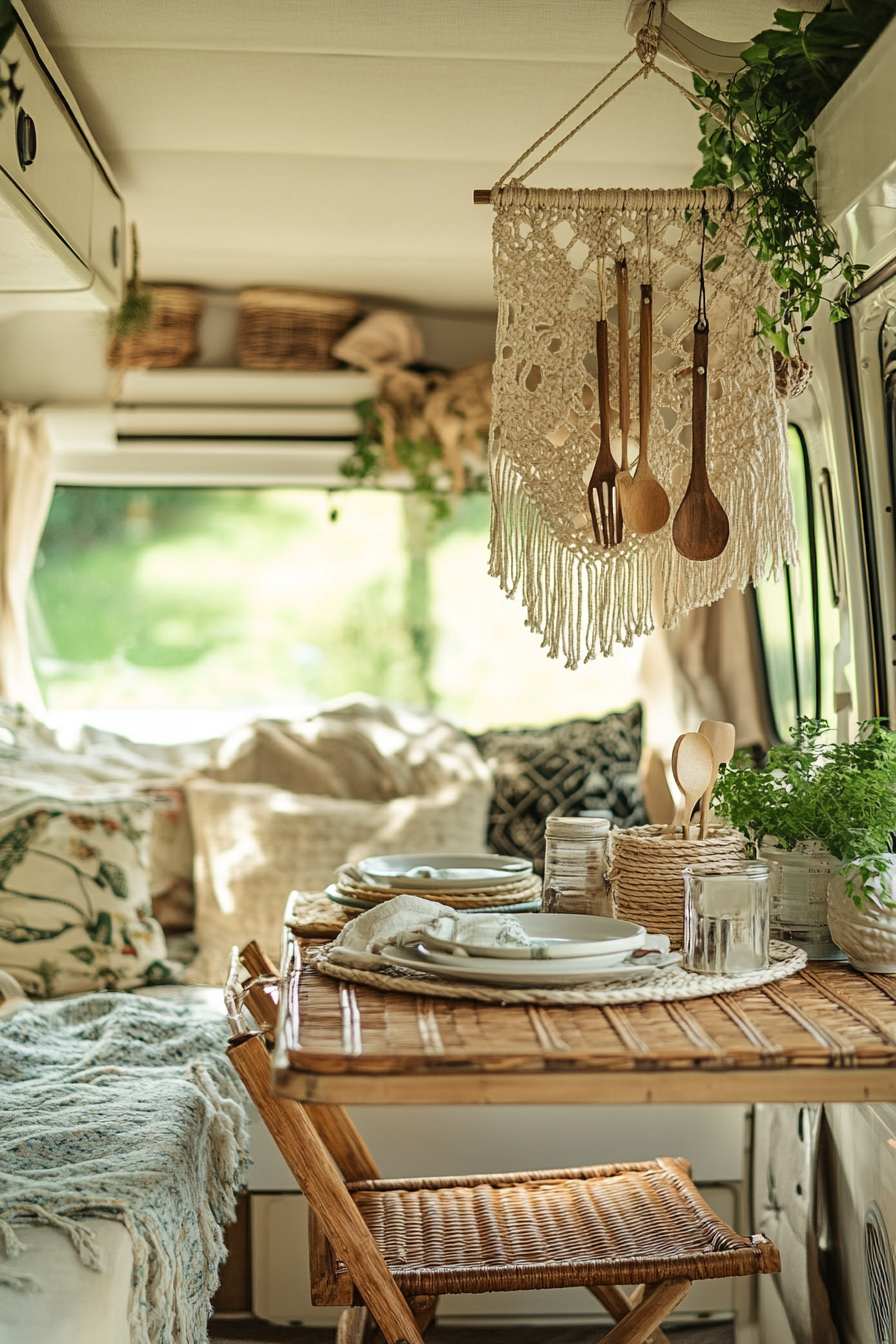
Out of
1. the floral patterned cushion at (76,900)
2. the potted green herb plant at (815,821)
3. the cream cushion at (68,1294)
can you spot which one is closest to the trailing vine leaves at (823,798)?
the potted green herb plant at (815,821)

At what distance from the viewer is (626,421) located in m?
1.69

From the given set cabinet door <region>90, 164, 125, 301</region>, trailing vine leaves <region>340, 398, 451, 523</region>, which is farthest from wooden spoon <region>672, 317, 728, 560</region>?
trailing vine leaves <region>340, 398, 451, 523</region>

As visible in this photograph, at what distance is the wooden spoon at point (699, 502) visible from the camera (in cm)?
167

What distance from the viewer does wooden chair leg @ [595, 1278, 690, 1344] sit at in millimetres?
1684

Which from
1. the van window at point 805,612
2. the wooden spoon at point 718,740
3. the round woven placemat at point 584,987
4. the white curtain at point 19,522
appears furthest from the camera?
the white curtain at point 19,522

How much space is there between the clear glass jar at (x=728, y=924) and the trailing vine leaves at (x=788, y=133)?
0.75 meters

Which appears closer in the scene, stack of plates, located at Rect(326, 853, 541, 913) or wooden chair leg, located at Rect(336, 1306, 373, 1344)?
stack of plates, located at Rect(326, 853, 541, 913)

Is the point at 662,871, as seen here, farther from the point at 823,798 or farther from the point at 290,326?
the point at 290,326

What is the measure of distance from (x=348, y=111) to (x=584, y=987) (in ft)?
5.95

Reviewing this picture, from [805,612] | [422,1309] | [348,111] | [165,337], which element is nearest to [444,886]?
[422,1309]

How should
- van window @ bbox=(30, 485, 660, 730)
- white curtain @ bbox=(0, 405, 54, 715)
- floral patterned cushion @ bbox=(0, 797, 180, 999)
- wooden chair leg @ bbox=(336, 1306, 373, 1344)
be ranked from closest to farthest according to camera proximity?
wooden chair leg @ bbox=(336, 1306, 373, 1344), floral patterned cushion @ bbox=(0, 797, 180, 999), white curtain @ bbox=(0, 405, 54, 715), van window @ bbox=(30, 485, 660, 730)

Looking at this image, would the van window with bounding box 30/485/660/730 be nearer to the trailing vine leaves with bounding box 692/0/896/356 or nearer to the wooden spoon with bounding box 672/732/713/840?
the trailing vine leaves with bounding box 692/0/896/356

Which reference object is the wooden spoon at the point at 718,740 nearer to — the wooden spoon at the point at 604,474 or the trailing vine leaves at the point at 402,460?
the wooden spoon at the point at 604,474

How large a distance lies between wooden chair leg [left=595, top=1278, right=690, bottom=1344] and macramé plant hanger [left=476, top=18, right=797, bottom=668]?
860 mm
